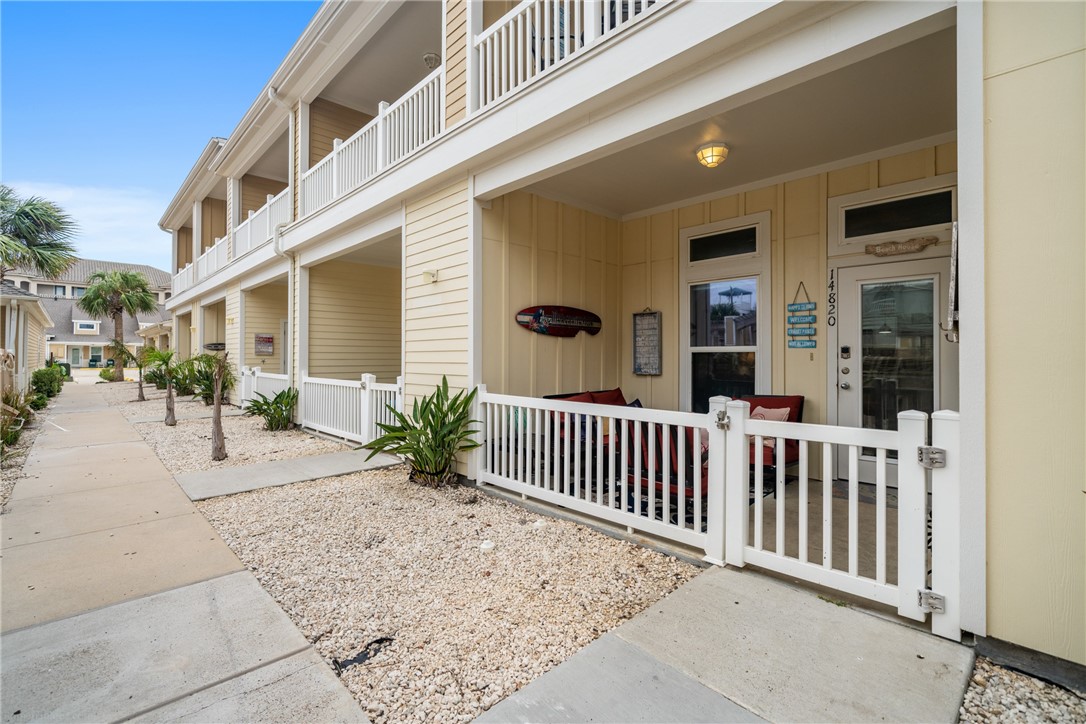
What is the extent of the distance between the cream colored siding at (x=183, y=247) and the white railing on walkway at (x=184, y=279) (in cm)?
116

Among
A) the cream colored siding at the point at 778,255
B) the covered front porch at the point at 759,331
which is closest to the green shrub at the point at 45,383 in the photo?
the covered front porch at the point at 759,331

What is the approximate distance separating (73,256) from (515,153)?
1544 centimetres

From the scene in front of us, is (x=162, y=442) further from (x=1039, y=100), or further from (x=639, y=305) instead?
(x=1039, y=100)

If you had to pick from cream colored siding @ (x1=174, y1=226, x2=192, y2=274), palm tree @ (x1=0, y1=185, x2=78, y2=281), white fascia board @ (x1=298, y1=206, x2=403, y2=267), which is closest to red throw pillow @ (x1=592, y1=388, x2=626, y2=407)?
white fascia board @ (x1=298, y1=206, x2=403, y2=267)

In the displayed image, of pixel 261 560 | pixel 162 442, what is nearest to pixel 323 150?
pixel 162 442

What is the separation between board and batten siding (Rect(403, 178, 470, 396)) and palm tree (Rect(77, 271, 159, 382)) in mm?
20668

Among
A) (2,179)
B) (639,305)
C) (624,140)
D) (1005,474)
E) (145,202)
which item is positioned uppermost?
(145,202)

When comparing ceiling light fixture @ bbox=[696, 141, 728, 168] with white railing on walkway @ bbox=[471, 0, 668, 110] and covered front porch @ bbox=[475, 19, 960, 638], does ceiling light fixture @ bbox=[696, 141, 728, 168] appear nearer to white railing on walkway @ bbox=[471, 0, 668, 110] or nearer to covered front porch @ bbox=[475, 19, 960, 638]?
covered front porch @ bbox=[475, 19, 960, 638]

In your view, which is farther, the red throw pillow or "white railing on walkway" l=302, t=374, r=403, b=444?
"white railing on walkway" l=302, t=374, r=403, b=444

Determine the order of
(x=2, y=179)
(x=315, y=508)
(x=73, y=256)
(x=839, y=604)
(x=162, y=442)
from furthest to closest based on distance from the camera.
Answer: (x=73, y=256)
(x=2, y=179)
(x=162, y=442)
(x=315, y=508)
(x=839, y=604)

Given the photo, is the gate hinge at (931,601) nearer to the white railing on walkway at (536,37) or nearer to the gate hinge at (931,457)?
the gate hinge at (931,457)

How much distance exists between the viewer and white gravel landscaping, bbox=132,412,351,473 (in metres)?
5.76

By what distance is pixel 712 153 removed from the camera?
13.5 ft

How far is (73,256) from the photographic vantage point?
12.9m
